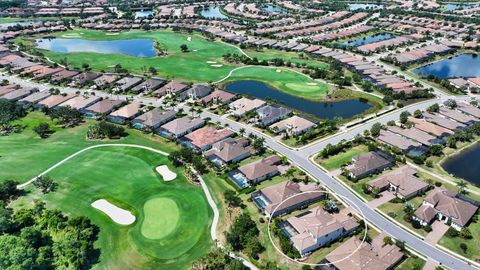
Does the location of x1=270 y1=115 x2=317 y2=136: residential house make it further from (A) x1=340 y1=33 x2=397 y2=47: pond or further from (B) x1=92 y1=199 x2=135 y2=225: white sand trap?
(A) x1=340 y1=33 x2=397 y2=47: pond

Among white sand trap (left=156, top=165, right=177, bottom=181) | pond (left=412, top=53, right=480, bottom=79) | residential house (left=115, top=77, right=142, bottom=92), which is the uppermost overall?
pond (left=412, top=53, right=480, bottom=79)

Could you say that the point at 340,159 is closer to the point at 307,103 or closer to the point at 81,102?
the point at 307,103

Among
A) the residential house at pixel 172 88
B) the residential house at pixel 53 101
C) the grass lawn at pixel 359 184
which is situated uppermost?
the grass lawn at pixel 359 184

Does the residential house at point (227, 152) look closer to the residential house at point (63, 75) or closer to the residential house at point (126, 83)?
the residential house at point (126, 83)

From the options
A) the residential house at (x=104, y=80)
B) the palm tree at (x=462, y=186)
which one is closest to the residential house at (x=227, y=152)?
the palm tree at (x=462, y=186)

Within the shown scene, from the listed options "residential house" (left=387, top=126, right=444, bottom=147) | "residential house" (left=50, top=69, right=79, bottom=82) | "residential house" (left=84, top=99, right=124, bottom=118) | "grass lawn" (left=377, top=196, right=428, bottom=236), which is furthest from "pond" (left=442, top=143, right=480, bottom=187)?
"residential house" (left=50, top=69, right=79, bottom=82)

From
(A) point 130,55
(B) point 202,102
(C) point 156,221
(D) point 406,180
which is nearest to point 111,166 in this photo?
(C) point 156,221

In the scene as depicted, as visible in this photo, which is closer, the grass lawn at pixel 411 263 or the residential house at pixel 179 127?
the grass lawn at pixel 411 263

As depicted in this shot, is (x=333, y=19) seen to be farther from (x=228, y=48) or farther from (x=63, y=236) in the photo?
(x=63, y=236)
